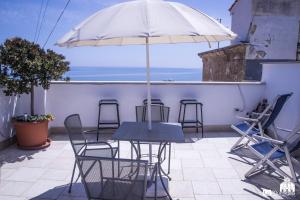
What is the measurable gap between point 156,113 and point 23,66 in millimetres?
2252

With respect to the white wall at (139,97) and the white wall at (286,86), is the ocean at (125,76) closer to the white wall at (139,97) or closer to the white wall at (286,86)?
the white wall at (139,97)

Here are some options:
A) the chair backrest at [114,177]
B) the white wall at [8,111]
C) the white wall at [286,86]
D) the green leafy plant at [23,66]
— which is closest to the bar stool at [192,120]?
the white wall at [286,86]

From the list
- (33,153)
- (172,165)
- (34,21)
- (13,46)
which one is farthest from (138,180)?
(34,21)

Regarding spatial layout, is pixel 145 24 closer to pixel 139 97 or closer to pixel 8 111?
pixel 8 111

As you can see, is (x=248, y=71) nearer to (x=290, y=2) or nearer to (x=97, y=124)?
(x=290, y=2)

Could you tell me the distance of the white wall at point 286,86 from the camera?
5066 millimetres

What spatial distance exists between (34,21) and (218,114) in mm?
4417

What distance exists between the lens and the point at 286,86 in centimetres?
543

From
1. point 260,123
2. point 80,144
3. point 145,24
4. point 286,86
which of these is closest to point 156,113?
point 80,144

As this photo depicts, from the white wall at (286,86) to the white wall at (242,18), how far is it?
7.97 m

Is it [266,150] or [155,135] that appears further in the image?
[266,150]

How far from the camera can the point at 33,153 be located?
15.6 feet

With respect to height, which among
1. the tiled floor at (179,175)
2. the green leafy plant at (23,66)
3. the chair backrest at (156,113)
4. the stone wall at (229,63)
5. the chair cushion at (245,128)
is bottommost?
the tiled floor at (179,175)

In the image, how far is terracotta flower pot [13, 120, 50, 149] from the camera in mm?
4879
